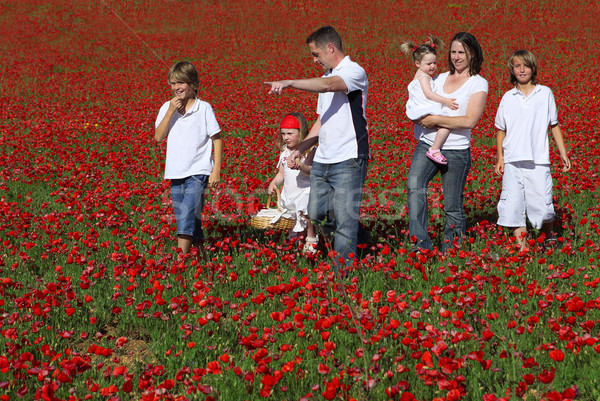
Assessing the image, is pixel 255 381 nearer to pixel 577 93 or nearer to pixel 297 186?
pixel 297 186

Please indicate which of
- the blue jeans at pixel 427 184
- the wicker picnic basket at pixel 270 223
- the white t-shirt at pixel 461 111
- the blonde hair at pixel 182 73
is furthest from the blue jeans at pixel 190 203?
the white t-shirt at pixel 461 111

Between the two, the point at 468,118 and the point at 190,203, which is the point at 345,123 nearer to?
the point at 468,118

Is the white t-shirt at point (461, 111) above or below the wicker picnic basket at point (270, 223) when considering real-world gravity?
above

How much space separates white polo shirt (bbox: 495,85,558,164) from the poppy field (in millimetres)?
872

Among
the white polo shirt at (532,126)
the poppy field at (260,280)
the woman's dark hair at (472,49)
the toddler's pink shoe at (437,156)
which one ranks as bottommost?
the poppy field at (260,280)

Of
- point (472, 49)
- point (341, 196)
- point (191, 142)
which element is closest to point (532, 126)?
point (472, 49)

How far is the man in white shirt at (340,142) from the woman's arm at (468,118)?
2.50 ft

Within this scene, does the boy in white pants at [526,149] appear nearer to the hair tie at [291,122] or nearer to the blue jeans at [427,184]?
the blue jeans at [427,184]

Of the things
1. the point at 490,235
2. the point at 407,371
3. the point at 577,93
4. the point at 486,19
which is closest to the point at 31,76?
the point at 577,93

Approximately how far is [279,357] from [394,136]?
30.5ft

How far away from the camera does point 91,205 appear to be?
737 centimetres

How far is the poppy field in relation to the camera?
3.15 metres

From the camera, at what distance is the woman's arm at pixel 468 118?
5102mm

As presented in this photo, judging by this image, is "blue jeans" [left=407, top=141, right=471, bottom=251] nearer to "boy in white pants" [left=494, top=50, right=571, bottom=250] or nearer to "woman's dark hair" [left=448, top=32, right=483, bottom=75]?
"boy in white pants" [left=494, top=50, right=571, bottom=250]
